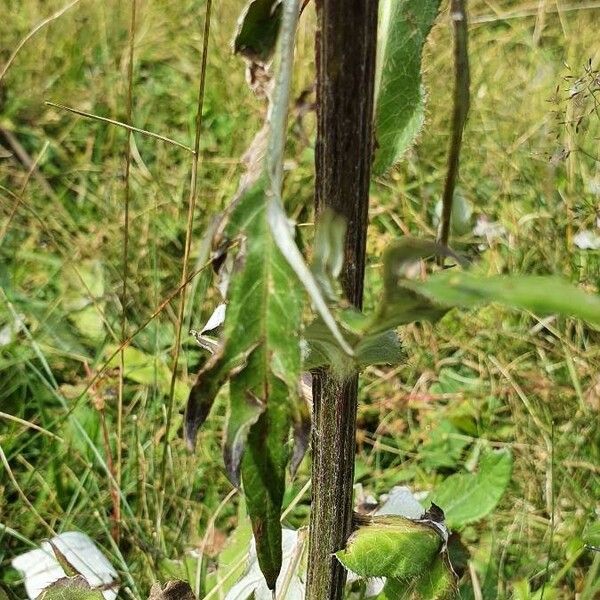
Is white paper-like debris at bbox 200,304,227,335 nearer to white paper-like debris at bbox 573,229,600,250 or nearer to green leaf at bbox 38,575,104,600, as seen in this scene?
green leaf at bbox 38,575,104,600

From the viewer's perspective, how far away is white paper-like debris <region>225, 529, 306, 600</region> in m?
0.84

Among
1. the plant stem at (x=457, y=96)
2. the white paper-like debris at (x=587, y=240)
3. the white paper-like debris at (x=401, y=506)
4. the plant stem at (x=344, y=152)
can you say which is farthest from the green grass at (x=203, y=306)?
the plant stem at (x=457, y=96)

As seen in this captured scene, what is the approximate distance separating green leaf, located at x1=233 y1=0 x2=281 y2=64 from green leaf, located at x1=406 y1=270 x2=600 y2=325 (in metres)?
0.23

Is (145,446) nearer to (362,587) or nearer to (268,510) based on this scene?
(362,587)

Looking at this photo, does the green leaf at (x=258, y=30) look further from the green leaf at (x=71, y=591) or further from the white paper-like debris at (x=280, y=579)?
the green leaf at (x=71, y=591)

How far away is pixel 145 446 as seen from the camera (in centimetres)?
129

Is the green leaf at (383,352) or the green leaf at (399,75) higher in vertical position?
the green leaf at (399,75)

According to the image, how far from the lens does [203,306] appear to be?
1.56m

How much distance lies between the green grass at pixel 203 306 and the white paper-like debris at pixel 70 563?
4cm

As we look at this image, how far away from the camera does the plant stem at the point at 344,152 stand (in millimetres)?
477

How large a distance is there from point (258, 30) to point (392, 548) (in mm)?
420

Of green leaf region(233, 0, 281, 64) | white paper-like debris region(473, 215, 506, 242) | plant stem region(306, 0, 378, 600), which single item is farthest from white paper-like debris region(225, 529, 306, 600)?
white paper-like debris region(473, 215, 506, 242)

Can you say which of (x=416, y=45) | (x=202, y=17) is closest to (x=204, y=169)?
(x=202, y=17)

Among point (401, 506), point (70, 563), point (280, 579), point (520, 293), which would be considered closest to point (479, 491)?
point (401, 506)
